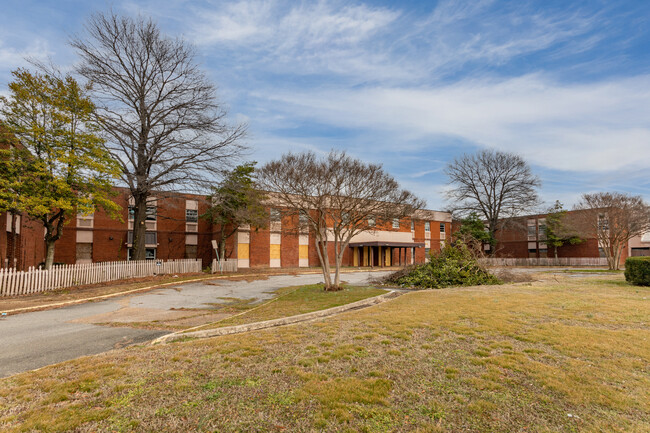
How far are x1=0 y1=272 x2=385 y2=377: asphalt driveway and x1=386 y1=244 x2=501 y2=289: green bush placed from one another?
8458 mm

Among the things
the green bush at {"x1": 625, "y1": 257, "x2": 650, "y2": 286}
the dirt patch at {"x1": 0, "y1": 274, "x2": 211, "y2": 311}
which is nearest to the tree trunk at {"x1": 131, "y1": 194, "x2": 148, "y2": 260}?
the dirt patch at {"x1": 0, "y1": 274, "x2": 211, "y2": 311}

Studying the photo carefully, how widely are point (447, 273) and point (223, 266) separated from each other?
1763 centimetres

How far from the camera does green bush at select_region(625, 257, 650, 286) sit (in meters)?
16.8

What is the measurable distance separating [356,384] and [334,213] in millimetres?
11755

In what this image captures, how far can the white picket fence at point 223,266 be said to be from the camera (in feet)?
90.6

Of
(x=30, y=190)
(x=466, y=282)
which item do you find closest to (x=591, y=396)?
(x=466, y=282)

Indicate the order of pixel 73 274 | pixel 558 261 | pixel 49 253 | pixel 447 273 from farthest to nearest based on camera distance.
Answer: pixel 558 261 → pixel 447 273 → pixel 49 253 → pixel 73 274

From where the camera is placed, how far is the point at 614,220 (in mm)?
31641

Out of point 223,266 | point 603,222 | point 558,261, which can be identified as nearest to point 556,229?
point 558,261

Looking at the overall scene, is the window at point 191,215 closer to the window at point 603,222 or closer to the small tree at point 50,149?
the small tree at point 50,149

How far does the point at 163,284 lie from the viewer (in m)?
18.5

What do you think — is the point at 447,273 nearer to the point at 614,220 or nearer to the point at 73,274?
the point at 73,274

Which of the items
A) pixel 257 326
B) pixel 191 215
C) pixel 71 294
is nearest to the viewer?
pixel 257 326

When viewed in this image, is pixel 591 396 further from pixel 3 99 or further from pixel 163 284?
pixel 3 99
